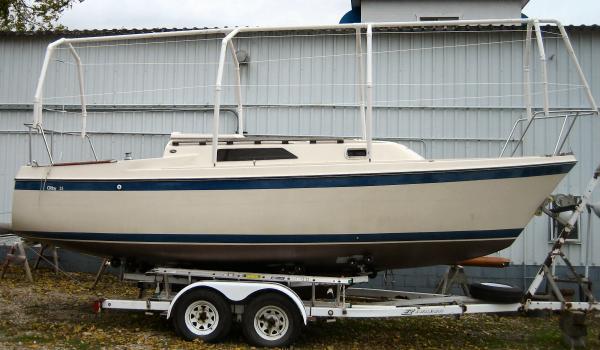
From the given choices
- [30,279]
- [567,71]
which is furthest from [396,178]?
[30,279]

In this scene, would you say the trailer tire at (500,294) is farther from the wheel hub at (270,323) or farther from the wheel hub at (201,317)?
the wheel hub at (201,317)

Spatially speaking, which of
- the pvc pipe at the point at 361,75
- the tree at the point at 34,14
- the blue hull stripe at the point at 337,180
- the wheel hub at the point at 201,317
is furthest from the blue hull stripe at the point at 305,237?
the tree at the point at 34,14

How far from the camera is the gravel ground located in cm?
611

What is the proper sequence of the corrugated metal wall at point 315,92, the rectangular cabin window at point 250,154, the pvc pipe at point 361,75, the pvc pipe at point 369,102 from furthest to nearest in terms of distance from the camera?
the corrugated metal wall at point 315,92 < the pvc pipe at point 361,75 < the rectangular cabin window at point 250,154 < the pvc pipe at point 369,102

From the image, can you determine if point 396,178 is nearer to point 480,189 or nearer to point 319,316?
point 480,189

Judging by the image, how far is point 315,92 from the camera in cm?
1016

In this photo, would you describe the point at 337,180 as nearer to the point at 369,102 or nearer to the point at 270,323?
the point at 369,102

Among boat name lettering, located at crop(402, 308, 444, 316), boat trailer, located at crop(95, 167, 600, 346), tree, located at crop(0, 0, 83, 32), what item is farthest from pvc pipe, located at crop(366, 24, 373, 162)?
tree, located at crop(0, 0, 83, 32)

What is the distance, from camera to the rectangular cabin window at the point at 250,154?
6.39m

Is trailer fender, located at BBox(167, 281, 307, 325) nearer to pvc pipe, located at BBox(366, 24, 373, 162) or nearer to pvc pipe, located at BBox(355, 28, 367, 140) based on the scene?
pvc pipe, located at BBox(366, 24, 373, 162)

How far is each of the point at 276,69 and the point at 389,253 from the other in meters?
5.03

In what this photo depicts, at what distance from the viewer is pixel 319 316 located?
596 centimetres

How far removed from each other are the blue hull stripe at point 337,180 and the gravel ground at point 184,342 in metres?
1.65

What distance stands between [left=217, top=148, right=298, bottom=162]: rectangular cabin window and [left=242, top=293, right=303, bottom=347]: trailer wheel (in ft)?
4.97
